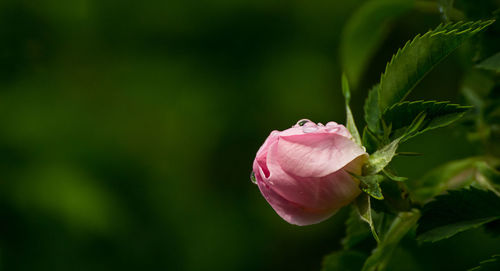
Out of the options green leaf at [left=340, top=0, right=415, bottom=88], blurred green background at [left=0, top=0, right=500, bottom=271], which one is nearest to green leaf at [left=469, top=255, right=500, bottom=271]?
green leaf at [left=340, top=0, right=415, bottom=88]

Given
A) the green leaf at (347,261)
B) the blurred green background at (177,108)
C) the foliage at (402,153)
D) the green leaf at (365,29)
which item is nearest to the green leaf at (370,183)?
the foliage at (402,153)

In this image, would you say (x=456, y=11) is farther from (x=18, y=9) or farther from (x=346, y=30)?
(x=18, y=9)

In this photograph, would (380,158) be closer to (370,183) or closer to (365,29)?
(370,183)

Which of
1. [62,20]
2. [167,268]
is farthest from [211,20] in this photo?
[167,268]

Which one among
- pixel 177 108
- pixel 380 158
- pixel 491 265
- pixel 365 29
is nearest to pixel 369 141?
pixel 380 158

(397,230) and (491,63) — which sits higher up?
(491,63)

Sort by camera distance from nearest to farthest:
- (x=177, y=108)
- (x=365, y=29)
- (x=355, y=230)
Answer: (x=355, y=230) < (x=365, y=29) < (x=177, y=108)

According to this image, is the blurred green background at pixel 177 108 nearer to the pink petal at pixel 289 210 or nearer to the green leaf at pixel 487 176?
the green leaf at pixel 487 176

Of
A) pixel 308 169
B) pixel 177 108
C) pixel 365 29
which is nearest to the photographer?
pixel 308 169
